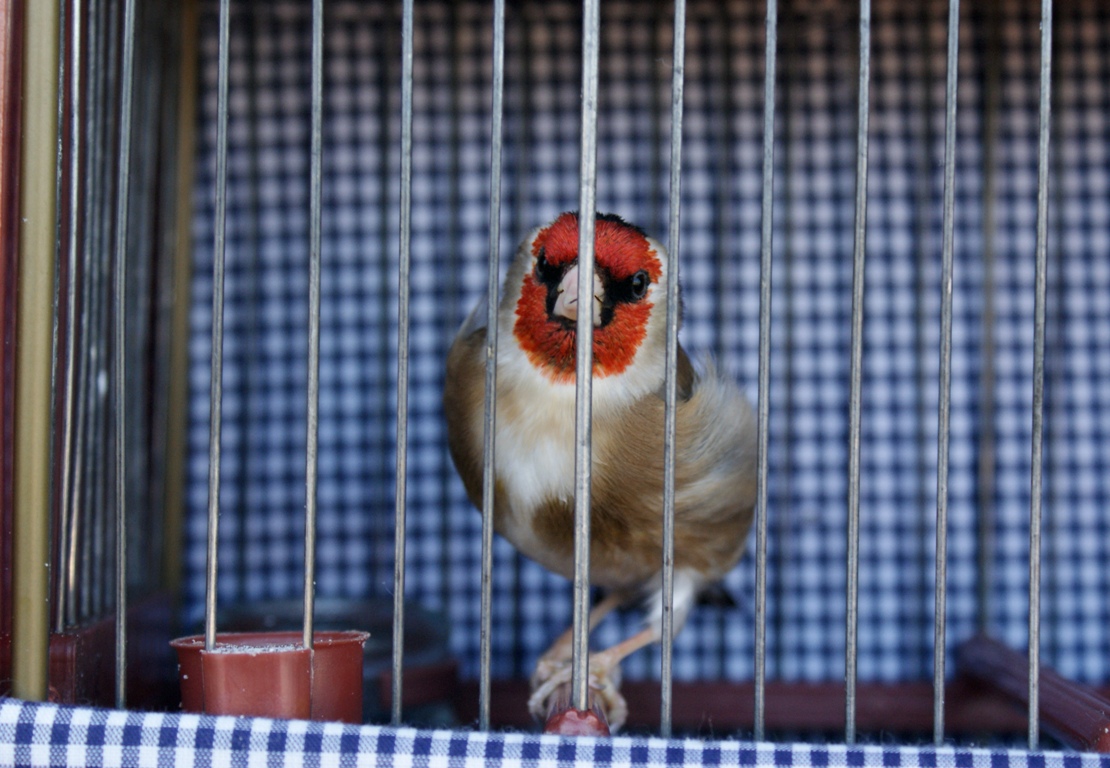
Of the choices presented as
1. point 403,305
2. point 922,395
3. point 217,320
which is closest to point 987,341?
point 922,395

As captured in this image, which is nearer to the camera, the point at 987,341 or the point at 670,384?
the point at 670,384

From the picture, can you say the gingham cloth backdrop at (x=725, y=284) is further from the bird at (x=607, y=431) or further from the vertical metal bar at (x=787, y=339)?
the bird at (x=607, y=431)

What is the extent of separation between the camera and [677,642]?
1414 millimetres

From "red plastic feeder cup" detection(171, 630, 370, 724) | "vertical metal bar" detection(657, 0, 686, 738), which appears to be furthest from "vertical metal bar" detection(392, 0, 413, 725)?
"vertical metal bar" detection(657, 0, 686, 738)

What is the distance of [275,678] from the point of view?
813 millimetres

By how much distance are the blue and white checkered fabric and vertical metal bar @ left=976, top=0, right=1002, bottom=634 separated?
0.65 meters

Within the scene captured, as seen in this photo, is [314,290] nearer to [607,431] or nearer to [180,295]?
[607,431]

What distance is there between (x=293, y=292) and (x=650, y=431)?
1.80 ft

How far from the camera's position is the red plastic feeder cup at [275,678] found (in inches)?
31.9

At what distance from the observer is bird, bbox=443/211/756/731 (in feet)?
3.42

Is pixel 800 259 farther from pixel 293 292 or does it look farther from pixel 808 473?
pixel 293 292

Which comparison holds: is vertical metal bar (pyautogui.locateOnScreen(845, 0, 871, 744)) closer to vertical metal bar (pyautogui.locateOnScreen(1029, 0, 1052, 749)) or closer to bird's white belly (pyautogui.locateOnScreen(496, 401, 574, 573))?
vertical metal bar (pyautogui.locateOnScreen(1029, 0, 1052, 749))

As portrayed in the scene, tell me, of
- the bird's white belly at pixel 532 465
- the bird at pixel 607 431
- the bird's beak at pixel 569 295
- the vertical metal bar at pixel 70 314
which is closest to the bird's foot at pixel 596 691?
the bird at pixel 607 431

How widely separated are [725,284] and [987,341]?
32 cm
